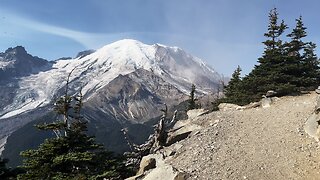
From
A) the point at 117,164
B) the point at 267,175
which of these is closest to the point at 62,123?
the point at 117,164

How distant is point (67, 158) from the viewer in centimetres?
2442

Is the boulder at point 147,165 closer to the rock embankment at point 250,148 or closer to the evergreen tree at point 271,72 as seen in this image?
the rock embankment at point 250,148

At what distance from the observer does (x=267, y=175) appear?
64.3ft

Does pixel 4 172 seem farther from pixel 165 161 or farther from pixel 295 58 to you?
pixel 295 58

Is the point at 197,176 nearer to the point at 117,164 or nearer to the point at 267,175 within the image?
the point at 267,175

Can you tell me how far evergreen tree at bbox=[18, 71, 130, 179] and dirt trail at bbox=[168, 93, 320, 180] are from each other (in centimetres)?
458

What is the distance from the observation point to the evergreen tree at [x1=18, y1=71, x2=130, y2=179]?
2455cm

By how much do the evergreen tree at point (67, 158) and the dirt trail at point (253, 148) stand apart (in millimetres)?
4584

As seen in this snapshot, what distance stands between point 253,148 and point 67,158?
1082 centimetres

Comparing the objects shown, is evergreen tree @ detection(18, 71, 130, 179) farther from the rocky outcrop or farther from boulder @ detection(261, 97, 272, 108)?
boulder @ detection(261, 97, 272, 108)

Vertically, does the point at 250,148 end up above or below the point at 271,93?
below

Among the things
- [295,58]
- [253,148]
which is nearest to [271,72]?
[295,58]

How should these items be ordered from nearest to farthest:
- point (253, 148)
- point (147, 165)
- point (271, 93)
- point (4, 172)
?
point (253, 148)
point (147, 165)
point (4, 172)
point (271, 93)

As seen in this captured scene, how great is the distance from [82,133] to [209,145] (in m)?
8.49
